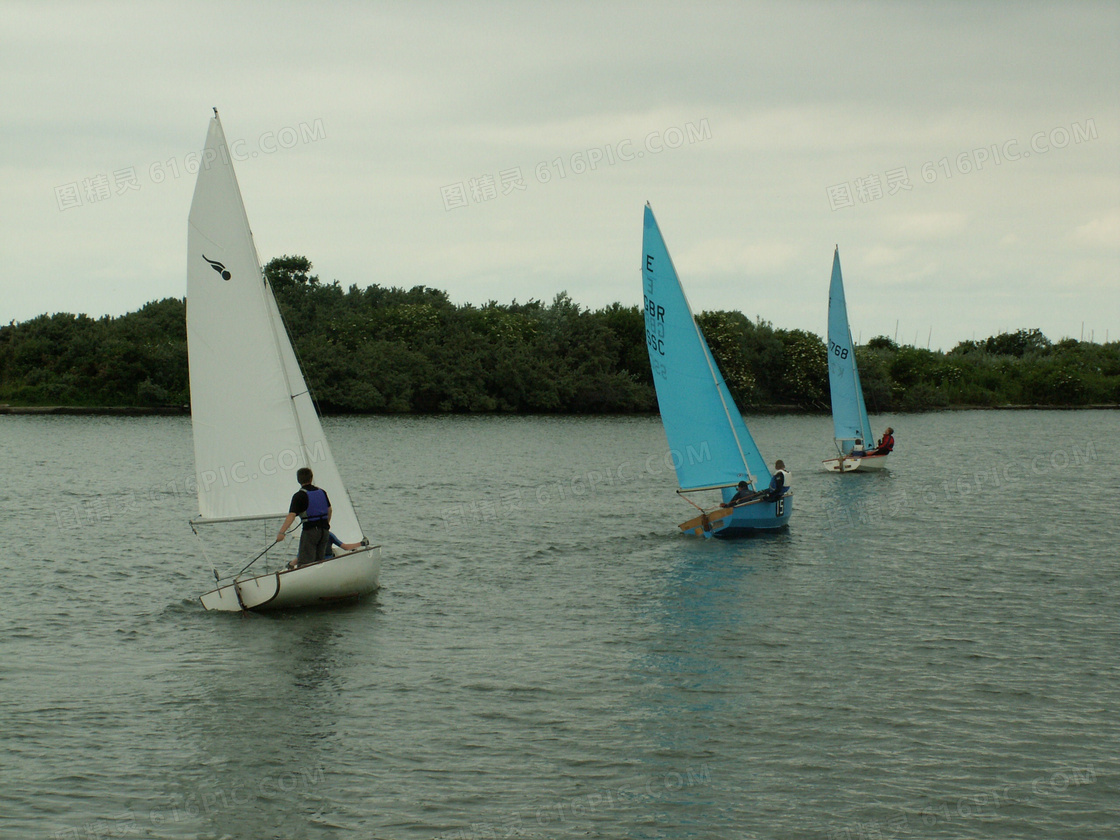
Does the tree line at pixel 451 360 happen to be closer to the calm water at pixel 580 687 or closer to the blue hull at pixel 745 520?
the calm water at pixel 580 687

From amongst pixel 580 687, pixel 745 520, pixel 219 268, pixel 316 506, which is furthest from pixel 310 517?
pixel 745 520

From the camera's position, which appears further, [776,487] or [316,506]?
[776,487]

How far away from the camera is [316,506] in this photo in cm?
1969

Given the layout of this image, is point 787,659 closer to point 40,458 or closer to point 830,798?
point 830,798

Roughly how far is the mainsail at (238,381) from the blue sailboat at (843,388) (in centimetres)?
3414

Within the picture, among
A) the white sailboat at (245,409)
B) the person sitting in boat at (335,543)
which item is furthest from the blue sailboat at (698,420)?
the white sailboat at (245,409)

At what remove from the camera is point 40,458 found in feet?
178

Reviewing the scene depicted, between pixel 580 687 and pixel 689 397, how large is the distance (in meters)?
15.1

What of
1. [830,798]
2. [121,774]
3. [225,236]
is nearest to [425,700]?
[121,774]

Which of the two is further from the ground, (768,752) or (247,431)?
(247,431)

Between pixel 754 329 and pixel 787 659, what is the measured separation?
99.9 meters

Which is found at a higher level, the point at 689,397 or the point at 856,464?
the point at 689,397

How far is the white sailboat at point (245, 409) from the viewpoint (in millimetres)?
19234

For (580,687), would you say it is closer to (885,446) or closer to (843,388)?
(843,388)
